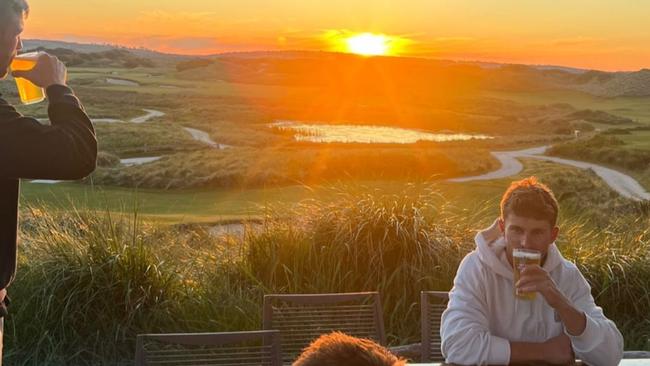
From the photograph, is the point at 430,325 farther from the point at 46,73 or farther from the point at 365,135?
the point at 365,135

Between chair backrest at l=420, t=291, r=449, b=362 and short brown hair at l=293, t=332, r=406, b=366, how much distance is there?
236cm

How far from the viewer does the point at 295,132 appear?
129 feet

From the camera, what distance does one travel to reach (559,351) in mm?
2385

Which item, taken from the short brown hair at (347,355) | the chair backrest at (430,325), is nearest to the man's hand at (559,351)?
the chair backrest at (430,325)

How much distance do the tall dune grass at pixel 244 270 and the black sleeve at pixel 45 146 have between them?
9.61ft

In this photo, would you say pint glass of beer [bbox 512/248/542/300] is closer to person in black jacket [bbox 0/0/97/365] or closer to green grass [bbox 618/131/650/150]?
person in black jacket [bbox 0/0/97/365]

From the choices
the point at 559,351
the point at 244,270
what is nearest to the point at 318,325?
the point at 559,351

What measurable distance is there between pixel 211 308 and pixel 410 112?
119 ft

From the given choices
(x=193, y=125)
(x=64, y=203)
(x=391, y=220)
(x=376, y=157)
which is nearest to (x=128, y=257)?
(x=391, y=220)

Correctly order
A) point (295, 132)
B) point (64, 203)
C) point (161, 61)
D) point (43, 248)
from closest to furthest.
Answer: point (43, 248), point (64, 203), point (295, 132), point (161, 61)

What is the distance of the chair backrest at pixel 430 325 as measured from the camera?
3400 mm

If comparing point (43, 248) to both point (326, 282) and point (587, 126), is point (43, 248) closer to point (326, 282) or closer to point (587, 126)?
point (326, 282)

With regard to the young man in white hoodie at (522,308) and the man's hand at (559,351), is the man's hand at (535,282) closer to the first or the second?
the young man in white hoodie at (522,308)

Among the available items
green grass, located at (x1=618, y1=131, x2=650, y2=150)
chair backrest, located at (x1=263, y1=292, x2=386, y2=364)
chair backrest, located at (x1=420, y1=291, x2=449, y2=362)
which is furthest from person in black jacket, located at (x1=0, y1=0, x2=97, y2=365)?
green grass, located at (x1=618, y1=131, x2=650, y2=150)
